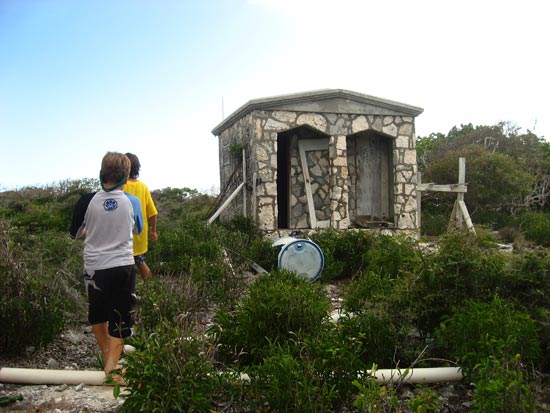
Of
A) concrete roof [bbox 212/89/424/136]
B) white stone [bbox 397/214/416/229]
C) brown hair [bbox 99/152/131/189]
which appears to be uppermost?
concrete roof [bbox 212/89/424/136]

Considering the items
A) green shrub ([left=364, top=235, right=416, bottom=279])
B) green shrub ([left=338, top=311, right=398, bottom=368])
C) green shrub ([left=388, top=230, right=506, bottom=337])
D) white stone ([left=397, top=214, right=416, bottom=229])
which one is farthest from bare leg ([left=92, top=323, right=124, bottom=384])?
white stone ([left=397, top=214, right=416, bottom=229])

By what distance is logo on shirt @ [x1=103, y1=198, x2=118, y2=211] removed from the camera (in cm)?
430

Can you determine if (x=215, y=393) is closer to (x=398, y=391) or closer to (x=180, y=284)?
(x=398, y=391)

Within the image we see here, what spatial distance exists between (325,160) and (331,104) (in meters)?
1.28

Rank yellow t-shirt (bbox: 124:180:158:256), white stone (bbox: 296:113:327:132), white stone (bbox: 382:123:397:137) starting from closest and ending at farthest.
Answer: yellow t-shirt (bbox: 124:180:158:256) → white stone (bbox: 296:113:327:132) → white stone (bbox: 382:123:397:137)

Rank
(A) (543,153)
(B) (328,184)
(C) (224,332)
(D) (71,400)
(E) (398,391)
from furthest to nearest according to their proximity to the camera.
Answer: (A) (543,153) < (B) (328,184) < (C) (224,332) < (E) (398,391) < (D) (71,400)

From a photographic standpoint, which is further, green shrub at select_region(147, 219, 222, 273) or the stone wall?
the stone wall

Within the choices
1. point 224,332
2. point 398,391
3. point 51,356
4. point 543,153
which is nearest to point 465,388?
point 398,391

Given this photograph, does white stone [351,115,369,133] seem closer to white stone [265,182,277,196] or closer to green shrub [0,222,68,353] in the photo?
white stone [265,182,277,196]

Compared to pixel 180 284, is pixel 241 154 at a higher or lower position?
higher

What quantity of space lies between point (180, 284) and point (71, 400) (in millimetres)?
2209

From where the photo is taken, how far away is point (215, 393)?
12.1ft

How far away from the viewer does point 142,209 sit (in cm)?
605

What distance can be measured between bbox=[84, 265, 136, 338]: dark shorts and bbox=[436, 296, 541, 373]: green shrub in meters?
2.41
